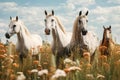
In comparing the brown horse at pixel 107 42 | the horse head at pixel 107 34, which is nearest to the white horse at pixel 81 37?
the brown horse at pixel 107 42

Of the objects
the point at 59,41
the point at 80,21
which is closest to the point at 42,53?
the point at 59,41

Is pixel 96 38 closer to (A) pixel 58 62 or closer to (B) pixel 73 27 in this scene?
(B) pixel 73 27

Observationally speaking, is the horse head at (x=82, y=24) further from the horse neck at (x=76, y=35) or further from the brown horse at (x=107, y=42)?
the brown horse at (x=107, y=42)

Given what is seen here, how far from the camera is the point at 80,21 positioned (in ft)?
32.2

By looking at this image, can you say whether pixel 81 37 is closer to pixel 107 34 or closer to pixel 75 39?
pixel 75 39

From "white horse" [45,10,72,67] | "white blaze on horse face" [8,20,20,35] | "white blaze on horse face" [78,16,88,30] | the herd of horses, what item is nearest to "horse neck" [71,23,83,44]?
the herd of horses

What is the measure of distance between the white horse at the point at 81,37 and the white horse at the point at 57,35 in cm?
26

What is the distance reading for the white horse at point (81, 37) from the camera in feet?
31.6

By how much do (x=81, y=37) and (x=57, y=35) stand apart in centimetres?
72

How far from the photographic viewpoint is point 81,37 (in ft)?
32.1

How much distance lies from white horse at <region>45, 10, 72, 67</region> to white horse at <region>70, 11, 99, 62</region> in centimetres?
26

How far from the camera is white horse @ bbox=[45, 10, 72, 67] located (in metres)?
9.45

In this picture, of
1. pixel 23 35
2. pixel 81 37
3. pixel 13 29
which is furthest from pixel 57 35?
pixel 13 29

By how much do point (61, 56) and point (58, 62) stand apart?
28cm
